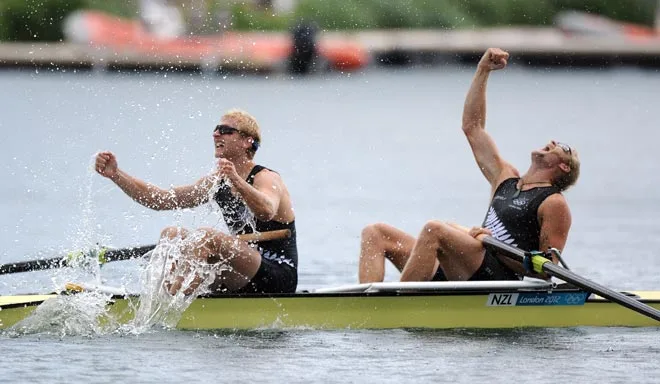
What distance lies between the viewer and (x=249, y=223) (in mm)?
12898

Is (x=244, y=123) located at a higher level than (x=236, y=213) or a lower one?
higher

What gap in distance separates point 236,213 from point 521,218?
226 cm

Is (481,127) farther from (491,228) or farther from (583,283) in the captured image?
(583,283)

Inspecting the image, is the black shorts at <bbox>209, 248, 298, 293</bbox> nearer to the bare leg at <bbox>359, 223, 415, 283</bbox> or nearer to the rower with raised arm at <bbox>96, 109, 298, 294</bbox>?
the rower with raised arm at <bbox>96, 109, 298, 294</bbox>

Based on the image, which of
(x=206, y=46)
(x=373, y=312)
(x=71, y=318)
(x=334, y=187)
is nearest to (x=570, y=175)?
(x=373, y=312)

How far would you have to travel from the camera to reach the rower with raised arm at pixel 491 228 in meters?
13.1

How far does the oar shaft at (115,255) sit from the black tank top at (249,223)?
0.05 metres

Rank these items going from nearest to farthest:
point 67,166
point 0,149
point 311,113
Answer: point 67,166, point 0,149, point 311,113

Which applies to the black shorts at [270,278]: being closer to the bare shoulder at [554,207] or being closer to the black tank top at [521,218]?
the black tank top at [521,218]

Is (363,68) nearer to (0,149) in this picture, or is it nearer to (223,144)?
(0,149)

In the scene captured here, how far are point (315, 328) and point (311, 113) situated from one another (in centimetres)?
4070

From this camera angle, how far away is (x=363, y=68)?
6750 cm

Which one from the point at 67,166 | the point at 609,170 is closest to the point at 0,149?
the point at 67,166

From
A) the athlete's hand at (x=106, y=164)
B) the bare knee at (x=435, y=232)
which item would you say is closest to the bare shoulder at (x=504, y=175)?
the bare knee at (x=435, y=232)
